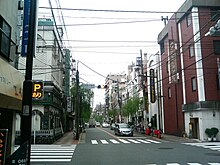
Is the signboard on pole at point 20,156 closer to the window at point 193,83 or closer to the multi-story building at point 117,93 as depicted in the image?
the window at point 193,83

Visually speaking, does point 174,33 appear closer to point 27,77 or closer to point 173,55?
point 173,55

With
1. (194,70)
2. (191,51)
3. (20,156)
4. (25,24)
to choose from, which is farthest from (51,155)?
(191,51)

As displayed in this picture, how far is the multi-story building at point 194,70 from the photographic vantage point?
27125mm

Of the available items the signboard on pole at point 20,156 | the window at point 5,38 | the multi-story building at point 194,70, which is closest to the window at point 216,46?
the multi-story building at point 194,70

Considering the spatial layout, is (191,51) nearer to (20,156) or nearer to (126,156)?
(126,156)

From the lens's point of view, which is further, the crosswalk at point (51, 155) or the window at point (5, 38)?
the crosswalk at point (51, 155)

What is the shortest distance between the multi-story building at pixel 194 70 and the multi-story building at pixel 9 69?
17272 mm

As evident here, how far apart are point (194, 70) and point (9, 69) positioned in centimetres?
Answer: 2281

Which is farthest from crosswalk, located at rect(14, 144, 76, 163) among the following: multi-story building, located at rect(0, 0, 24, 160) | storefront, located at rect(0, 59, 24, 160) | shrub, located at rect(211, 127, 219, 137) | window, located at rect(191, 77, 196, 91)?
A: window, located at rect(191, 77, 196, 91)

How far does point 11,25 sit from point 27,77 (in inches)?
194

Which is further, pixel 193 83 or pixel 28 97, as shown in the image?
pixel 193 83

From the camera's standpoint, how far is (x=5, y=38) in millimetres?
9773

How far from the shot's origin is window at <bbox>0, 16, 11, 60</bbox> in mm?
9391

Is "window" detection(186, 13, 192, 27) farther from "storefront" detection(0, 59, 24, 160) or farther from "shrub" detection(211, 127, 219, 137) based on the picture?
"storefront" detection(0, 59, 24, 160)
